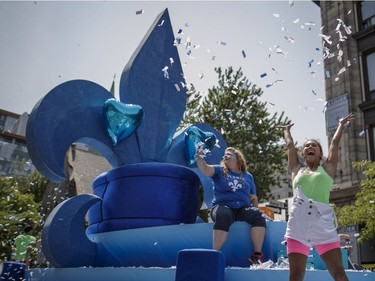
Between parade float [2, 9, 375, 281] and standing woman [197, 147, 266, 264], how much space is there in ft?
0.50

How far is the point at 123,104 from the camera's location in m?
6.73

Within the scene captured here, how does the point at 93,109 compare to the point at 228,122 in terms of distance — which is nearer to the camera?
the point at 93,109

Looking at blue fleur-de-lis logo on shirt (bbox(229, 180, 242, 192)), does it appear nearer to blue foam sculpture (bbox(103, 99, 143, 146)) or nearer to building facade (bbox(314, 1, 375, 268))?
blue foam sculpture (bbox(103, 99, 143, 146))

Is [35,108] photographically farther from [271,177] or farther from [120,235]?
[271,177]

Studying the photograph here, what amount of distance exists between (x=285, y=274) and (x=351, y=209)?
465 inches

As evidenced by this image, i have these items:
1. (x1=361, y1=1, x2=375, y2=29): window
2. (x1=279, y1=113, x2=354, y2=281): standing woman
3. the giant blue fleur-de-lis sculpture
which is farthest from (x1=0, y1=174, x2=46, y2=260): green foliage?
(x1=361, y1=1, x2=375, y2=29): window

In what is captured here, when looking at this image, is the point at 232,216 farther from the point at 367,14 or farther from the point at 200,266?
the point at 367,14

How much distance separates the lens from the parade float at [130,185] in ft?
16.8

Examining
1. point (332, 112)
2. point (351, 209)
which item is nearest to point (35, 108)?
point (351, 209)

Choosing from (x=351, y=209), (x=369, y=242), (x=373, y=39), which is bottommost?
(x=369, y=242)

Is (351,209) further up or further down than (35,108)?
further down

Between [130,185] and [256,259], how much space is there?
2296 mm

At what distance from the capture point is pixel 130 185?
6125 mm

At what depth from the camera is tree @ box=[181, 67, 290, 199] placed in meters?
18.4
